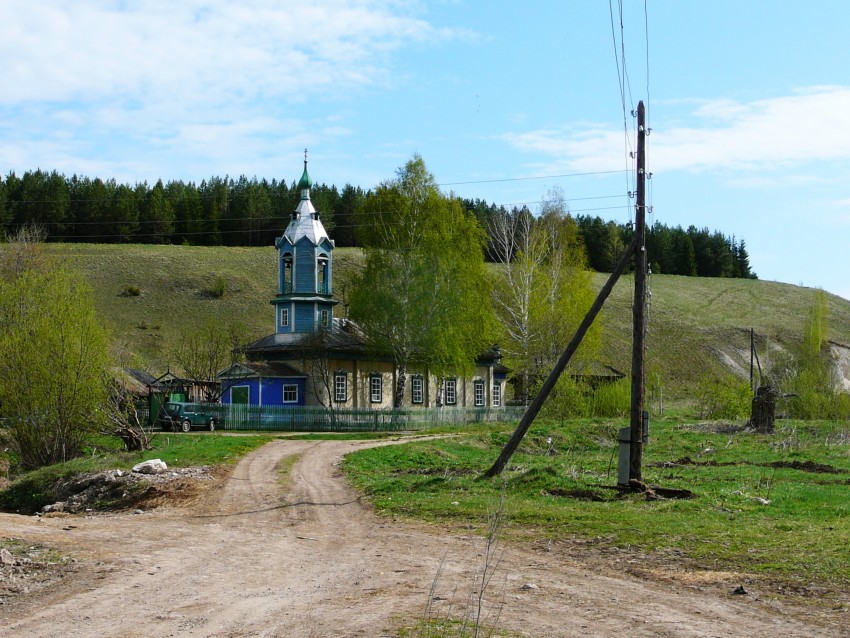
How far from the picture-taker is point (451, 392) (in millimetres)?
55844

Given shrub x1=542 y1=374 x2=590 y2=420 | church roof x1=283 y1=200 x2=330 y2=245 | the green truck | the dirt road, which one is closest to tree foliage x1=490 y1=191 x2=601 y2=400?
shrub x1=542 y1=374 x2=590 y2=420

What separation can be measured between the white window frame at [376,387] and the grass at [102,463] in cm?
2002

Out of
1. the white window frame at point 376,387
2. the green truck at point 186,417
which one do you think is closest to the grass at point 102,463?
the green truck at point 186,417

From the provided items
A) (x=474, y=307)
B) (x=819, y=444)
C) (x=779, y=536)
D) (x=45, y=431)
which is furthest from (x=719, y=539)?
(x=474, y=307)

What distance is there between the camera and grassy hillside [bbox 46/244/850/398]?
83562mm

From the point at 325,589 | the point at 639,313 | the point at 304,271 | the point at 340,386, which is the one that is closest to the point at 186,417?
the point at 340,386

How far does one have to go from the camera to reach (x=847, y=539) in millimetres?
12500

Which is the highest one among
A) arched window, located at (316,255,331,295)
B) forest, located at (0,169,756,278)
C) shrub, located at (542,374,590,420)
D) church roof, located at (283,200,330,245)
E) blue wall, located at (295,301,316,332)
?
forest, located at (0,169,756,278)

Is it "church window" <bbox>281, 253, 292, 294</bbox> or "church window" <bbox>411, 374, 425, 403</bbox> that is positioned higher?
"church window" <bbox>281, 253, 292, 294</bbox>

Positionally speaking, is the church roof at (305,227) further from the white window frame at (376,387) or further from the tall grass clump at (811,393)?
the tall grass clump at (811,393)

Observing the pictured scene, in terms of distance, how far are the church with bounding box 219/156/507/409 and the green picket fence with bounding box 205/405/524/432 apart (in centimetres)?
250

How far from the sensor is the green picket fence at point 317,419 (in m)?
41.6

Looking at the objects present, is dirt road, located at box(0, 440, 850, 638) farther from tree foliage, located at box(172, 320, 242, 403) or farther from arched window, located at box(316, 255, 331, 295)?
tree foliage, located at box(172, 320, 242, 403)

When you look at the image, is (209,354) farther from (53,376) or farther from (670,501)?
(670,501)
